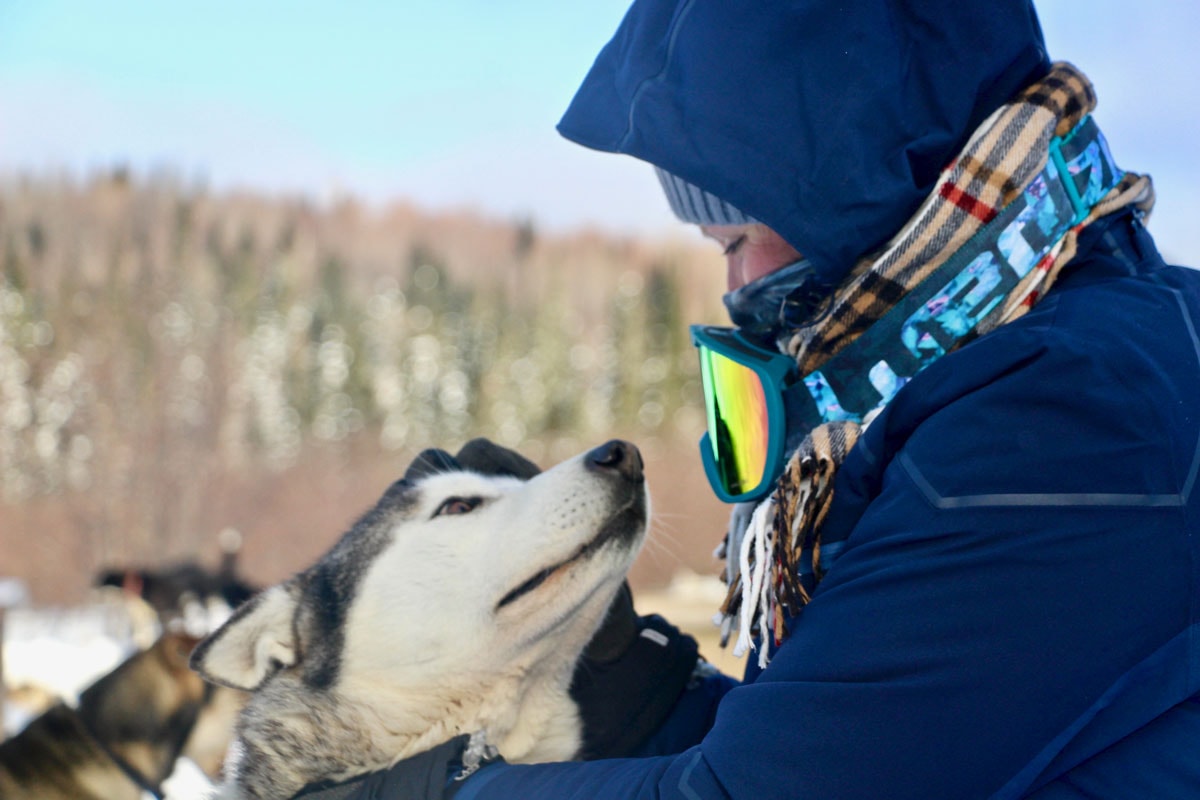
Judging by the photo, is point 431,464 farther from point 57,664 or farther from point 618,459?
point 57,664

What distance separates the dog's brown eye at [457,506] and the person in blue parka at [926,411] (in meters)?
0.61

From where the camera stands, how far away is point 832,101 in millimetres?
1351

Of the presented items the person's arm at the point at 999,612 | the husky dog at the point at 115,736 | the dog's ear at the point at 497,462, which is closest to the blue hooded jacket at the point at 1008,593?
the person's arm at the point at 999,612

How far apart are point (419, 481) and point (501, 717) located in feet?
1.89

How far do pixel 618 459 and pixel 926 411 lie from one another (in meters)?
0.86

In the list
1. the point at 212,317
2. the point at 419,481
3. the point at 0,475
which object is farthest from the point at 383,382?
the point at 419,481

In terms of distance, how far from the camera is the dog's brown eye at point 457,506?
2195 millimetres

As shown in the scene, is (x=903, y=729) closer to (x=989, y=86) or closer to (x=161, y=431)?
(x=989, y=86)

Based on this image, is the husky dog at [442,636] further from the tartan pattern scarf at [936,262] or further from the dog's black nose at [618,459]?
the tartan pattern scarf at [936,262]

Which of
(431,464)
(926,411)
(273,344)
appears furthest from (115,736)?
(273,344)

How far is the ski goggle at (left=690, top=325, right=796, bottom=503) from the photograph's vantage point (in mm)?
1613

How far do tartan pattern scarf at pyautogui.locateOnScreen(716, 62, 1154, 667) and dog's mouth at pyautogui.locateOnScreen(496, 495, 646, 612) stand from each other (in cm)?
58

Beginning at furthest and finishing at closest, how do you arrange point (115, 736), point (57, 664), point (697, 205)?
1. point (57, 664)
2. point (115, 736)
3. point (697, 205)

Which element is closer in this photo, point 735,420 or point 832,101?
point 832,101
